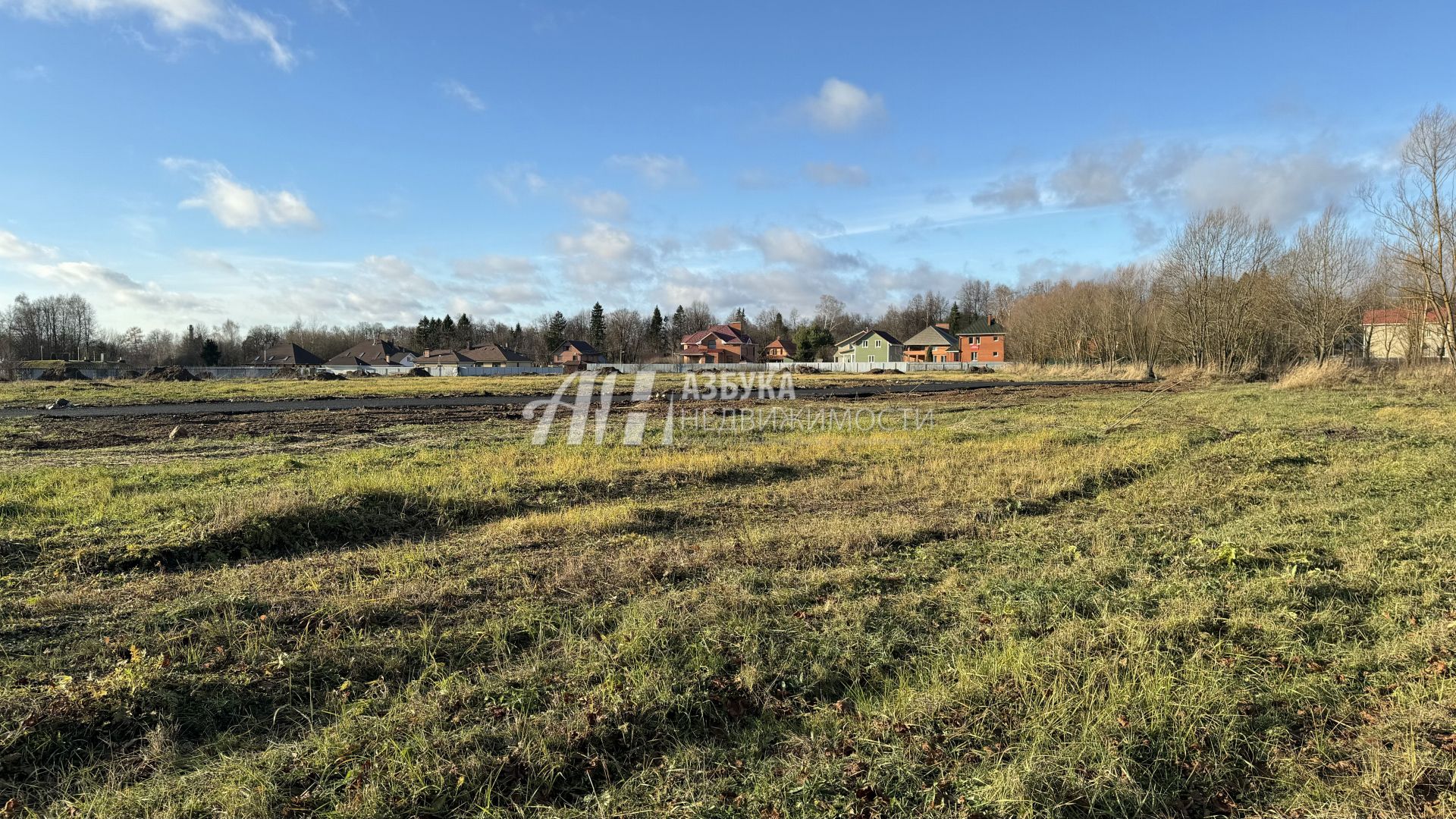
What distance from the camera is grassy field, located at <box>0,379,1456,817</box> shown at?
3111mm

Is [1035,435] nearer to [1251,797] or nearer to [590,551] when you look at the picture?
[590,551]

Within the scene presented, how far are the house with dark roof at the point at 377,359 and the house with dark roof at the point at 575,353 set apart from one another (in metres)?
21.1

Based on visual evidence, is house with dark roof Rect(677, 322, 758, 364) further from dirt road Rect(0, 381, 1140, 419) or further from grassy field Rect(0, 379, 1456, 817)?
grassy field Rect(0, 379, 1456, 817)

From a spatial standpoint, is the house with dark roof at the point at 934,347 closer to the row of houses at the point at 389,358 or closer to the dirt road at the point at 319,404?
the dirt road at the point at 319,404

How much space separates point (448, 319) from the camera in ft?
390

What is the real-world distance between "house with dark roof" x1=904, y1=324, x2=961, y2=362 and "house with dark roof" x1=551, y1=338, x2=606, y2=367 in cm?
4847

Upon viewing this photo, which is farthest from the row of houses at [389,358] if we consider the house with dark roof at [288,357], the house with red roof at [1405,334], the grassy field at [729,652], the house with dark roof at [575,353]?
the house with red roof at [1405,334]

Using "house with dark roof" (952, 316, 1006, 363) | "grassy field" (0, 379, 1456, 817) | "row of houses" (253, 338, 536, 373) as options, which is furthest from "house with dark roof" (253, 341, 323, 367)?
"grassy field" (0, 379, 1456, 817)

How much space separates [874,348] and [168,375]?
81359mm

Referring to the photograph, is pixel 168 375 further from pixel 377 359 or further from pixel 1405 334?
pixel 1405 334

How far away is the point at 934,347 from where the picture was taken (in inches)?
3812

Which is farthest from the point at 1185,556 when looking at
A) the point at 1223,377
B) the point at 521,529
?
the point at 1223,377

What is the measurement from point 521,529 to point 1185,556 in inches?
288

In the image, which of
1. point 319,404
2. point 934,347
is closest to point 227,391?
point 319,404
